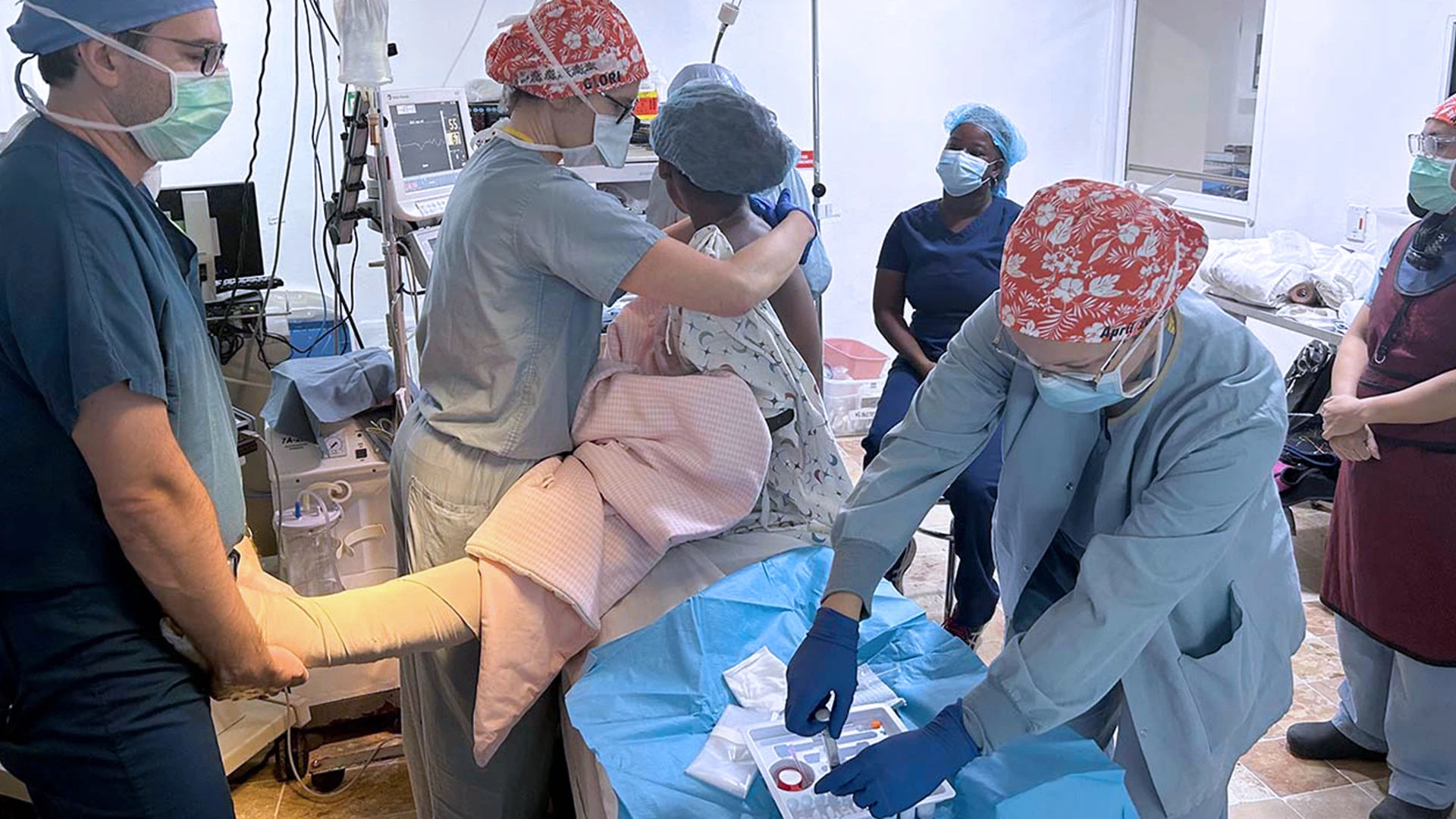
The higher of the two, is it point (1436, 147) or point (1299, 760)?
point (1436, 147)

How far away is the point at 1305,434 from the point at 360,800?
272cm

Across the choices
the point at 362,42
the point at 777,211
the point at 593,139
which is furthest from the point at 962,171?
the point at 362,42

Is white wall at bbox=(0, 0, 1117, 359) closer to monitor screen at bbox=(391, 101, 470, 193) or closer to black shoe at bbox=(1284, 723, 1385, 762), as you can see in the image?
monitor screen at bbox=(391, 101, 470, 193)

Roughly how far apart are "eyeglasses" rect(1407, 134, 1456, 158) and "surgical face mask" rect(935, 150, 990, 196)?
923mm

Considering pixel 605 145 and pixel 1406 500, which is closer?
pixel 605 145

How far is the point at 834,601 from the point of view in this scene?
53.5 inches

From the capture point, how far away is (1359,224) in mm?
3719

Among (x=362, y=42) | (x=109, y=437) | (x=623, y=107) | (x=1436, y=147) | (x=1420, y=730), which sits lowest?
(x=1420, y=730)

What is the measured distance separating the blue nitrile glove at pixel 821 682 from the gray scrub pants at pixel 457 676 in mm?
566

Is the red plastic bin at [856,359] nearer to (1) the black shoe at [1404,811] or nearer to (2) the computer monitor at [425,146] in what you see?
(2) the computer monitor at [425,146]

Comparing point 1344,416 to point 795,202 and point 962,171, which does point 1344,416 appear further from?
point 795,202

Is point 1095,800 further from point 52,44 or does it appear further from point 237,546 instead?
point 52,44

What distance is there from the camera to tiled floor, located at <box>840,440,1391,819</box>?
2268 mm

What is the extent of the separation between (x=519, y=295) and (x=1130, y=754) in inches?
39.4
